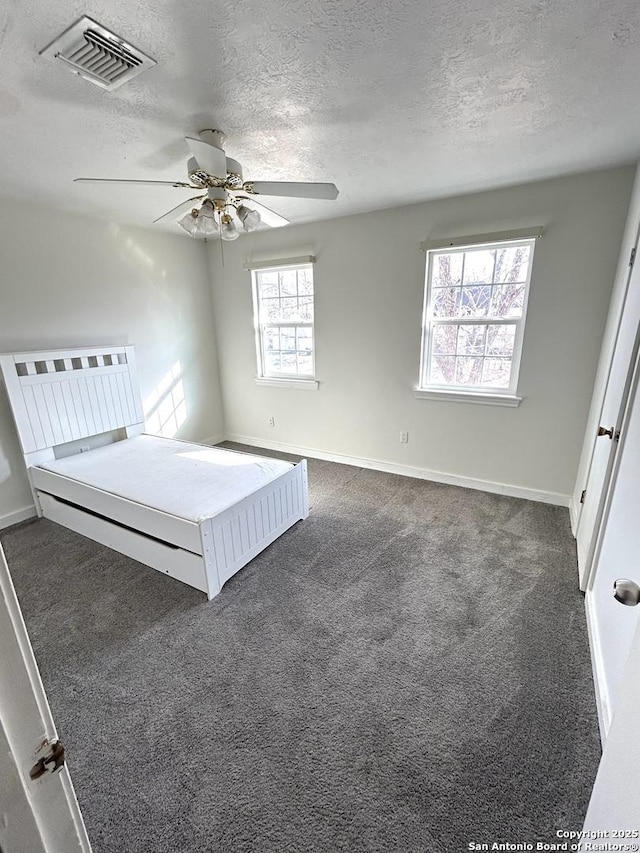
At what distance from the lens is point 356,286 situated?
3459 millimetres

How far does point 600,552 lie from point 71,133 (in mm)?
3314

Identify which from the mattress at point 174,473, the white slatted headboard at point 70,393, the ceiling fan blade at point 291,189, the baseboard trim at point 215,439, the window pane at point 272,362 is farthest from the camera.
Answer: the baseboard trim at point 215,439

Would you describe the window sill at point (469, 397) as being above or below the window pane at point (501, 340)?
below

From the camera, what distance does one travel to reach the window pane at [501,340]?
9.62ft

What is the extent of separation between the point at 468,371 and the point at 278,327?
2.04m

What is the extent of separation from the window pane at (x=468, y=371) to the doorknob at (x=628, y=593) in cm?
248

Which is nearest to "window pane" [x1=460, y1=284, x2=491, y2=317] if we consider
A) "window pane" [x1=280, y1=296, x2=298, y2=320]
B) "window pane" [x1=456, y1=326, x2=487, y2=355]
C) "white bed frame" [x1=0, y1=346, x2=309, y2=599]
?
"window pane" [x1=456, y1=326, x2=487, y2=355]

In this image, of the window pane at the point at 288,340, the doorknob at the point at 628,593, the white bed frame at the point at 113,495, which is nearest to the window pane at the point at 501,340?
the white bed frame at the point at 113,495

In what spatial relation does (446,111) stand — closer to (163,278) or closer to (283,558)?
(283,558)

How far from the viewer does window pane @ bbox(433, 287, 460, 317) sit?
3.09 metres

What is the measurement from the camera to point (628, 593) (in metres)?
0.85

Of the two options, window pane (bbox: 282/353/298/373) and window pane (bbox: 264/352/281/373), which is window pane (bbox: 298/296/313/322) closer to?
window pane (bbox: 282/353/298/373)

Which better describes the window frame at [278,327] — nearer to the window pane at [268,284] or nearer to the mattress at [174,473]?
the window pane at [268,284]

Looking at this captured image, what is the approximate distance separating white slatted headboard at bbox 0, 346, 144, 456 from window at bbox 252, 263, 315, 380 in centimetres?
138
